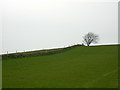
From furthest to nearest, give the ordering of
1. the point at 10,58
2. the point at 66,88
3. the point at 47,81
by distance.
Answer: the point at 10,58, the point at 47,81, the point at 66,88

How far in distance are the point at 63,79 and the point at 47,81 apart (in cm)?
132

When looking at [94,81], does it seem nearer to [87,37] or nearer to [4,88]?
[4,88]

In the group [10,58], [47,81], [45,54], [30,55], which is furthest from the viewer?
[45,54]

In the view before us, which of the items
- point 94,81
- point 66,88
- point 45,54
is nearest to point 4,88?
point 66,88

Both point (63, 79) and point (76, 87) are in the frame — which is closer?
point (76, 87)

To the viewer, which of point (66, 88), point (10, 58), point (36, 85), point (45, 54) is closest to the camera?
point (66, 88)

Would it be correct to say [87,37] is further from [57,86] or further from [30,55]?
[57,86]

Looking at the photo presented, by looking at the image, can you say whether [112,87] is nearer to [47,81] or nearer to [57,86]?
[57,86]

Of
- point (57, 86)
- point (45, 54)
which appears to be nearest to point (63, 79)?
point (57, 86)

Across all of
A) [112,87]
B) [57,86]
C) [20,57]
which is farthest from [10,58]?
[112,87]

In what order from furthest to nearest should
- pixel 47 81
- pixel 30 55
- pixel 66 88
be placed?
pixel 30 55
pixel 47 81
pixel 66 88

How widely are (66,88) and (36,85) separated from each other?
2124mm

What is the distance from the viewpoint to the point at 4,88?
12797 millimetres

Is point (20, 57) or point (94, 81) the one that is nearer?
point (94, 81)
